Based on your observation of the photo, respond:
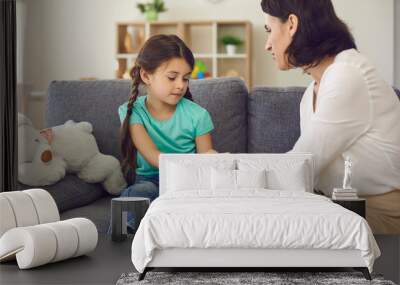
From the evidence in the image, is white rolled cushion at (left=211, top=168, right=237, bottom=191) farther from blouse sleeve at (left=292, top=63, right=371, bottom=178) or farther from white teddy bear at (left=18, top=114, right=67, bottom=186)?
white teddy bear at (left=18, top=114, right=67, bottom=186)

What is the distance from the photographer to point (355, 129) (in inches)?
152

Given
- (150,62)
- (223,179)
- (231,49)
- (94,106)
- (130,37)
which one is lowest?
(223,179)

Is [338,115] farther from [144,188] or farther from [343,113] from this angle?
[144,188]

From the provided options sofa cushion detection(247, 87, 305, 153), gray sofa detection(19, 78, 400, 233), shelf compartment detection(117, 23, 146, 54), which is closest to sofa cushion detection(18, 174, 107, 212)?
gray sofa detection(19, 78, 400, 233)

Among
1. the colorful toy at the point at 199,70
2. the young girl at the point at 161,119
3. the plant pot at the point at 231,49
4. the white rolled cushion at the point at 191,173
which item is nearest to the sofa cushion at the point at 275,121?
the young girl at the point at 161,119

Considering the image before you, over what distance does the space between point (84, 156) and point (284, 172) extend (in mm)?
1129

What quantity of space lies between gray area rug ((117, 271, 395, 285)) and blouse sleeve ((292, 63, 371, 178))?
92 cm

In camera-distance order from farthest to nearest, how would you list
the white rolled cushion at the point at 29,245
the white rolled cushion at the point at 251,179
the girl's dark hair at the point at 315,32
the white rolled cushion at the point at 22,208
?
the girl's dark hair at the point at 315,32 < the white rolled cushion at the point at 251,179 < the white rolled cushion at the point at 22,208 < the white rolled cushion at the point at 29,245

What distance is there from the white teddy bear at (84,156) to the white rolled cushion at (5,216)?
0.85 metres

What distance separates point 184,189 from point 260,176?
0.37 meters

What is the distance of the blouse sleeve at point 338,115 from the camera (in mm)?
3818

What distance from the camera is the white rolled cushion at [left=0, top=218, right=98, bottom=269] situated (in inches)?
124

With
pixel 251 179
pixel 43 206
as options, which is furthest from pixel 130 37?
pixel 43 206

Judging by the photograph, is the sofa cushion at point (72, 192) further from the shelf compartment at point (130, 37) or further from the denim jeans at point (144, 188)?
the shelf compartment at point (130, 37)
